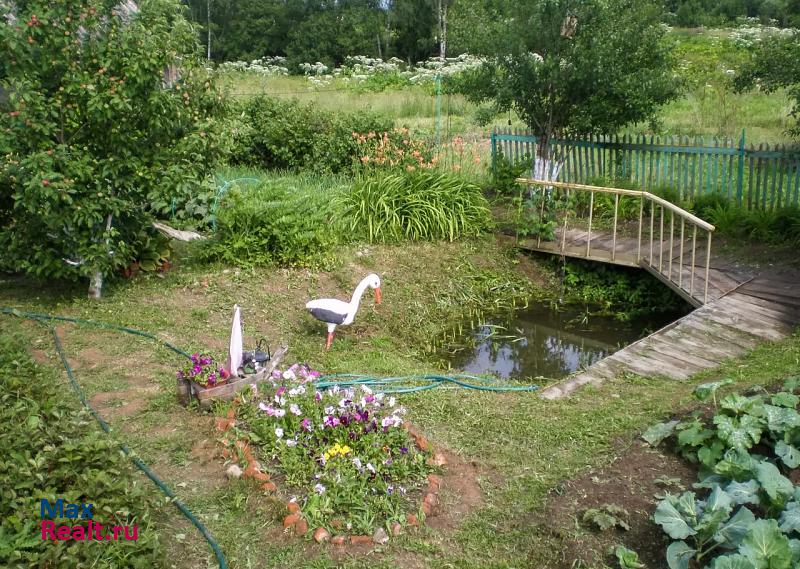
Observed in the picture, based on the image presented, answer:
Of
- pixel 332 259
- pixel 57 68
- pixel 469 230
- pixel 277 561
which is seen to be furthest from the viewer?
pixel 469 230

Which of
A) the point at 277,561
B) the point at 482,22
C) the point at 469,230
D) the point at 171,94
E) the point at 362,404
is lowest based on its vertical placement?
the point at 277,561

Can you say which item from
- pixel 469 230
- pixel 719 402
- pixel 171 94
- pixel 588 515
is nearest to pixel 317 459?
pixel 588 515

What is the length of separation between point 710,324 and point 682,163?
416cm

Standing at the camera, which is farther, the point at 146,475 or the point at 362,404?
the point at 362,404

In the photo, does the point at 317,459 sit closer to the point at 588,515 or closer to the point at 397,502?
the point at 397,502

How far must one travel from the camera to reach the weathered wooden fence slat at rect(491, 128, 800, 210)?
983cm

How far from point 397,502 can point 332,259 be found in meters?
4.92

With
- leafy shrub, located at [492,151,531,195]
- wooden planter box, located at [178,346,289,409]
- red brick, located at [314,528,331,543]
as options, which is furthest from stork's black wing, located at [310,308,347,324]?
leafy shrub, located at [492,151,531,195]

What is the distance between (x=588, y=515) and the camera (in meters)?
3.86

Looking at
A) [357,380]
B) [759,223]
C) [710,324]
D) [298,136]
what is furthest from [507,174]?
[357,380]

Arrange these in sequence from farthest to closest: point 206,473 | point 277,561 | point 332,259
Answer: point 332,259, point 206,473, point 277,561

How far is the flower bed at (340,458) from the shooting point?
394cm

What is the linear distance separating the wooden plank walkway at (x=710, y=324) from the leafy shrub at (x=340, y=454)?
6.09 feet

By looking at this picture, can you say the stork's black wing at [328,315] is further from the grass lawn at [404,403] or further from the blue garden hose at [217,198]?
the blue garden hose at [217,198]
